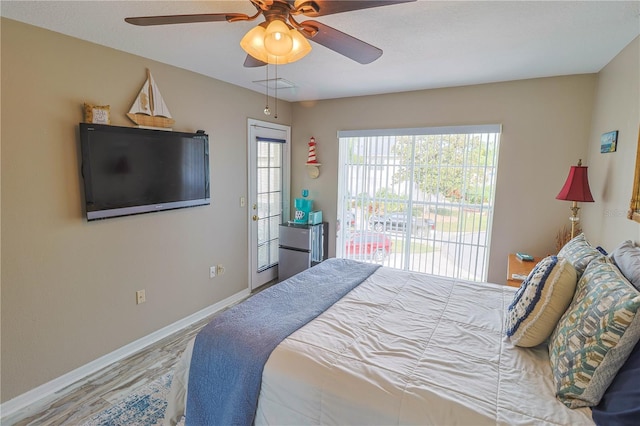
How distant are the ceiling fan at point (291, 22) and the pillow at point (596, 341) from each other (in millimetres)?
1350

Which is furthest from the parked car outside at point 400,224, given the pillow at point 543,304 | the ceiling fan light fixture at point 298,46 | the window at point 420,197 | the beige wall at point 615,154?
the ceiling fan light fixture at point 298,46

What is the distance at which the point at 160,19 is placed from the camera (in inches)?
57.7

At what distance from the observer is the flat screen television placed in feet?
7.54

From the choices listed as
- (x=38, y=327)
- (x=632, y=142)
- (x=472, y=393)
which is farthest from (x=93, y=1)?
(x=632, y=142)

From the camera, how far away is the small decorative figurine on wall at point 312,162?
4.27 meters

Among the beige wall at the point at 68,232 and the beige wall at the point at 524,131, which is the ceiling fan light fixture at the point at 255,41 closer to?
the beige wall at the point at 68,232

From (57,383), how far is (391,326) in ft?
7.72

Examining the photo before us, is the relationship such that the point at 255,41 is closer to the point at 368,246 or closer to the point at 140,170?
the point at 140,170

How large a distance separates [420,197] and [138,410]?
129 inches

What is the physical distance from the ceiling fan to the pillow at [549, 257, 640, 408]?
135cm

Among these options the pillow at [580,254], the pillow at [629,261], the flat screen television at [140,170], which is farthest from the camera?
the flat screen television at [140,170]

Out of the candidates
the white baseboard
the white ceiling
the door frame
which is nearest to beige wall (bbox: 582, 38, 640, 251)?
the white ceiling

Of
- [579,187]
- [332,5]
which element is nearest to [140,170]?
[332,5]

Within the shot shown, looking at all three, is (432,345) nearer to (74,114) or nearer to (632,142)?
(632,142)
